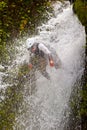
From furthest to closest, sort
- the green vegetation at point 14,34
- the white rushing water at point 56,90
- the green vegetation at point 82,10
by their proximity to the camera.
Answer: the green vegetation at point 14,34
the white rushing water at point 56,90
the green vegetation at point 82,10

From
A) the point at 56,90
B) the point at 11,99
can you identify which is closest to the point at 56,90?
the point at 56,90

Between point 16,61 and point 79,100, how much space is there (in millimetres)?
3758

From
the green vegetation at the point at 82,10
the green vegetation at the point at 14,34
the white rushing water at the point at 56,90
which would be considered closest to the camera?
the green vegetation at the point at 82,10

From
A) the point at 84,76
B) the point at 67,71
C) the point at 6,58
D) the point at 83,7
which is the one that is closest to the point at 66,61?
the point at 67,71

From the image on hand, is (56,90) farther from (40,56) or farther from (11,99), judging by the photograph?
(11,99)

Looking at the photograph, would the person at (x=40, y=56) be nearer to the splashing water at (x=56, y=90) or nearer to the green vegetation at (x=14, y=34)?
the splashing water at (x=56, y=90)

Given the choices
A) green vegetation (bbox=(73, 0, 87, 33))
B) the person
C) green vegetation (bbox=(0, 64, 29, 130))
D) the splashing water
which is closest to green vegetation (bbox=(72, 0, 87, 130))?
green vegetation (bbox=(73, 0, 87, 33))

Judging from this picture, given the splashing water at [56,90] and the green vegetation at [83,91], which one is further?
the splashing water at [56,90]

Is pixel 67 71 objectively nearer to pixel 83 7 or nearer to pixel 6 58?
pixel 83 7

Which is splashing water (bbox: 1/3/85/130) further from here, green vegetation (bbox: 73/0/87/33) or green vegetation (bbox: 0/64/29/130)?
green vegetation (bbox: 73/0/87/33)

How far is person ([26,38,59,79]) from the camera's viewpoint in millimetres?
11703

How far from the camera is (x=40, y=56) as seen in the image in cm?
1188

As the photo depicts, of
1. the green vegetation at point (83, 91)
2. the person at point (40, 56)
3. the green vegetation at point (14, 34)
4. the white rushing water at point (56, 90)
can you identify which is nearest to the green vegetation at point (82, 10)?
the green vegetation at point (83, 91)

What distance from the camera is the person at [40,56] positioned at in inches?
461
